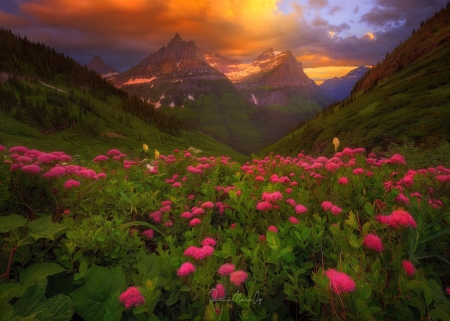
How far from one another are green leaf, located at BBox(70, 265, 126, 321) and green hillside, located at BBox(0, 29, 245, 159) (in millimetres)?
47297

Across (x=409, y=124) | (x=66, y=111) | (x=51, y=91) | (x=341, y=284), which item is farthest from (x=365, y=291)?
(x=51, y=91)

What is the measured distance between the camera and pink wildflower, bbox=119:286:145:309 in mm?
1675

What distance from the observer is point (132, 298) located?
170cm

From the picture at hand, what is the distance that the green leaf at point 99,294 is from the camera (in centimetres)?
176

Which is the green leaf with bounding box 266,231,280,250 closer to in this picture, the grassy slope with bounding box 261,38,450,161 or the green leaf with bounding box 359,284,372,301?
the green leaf with bounding box 359,284,372,301

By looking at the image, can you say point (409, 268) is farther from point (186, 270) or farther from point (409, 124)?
point (409, 124)

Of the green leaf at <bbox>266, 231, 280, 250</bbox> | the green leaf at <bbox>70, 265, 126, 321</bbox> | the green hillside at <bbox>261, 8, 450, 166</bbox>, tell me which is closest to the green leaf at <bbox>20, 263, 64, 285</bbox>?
the green leaf at <bbox>70, 265, 126, 321</bbox>

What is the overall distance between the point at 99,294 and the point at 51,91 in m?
116

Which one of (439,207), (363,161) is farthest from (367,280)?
(363,161)

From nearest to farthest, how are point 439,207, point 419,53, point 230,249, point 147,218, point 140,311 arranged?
point 140,311 → point 230,249 → point 439,207 → point 147,218 → point 419,53

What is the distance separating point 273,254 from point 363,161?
13.8 feet

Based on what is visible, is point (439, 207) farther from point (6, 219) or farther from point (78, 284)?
point (6, 219)

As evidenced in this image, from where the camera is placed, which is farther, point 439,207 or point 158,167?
point 158,167

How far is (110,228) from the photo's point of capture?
2895mm
